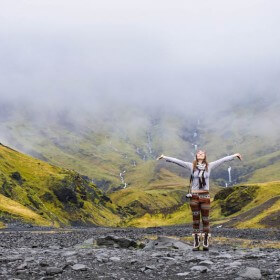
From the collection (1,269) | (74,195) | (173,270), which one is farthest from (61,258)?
(74,195)

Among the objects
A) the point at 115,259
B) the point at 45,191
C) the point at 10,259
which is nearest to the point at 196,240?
the point at 115,259

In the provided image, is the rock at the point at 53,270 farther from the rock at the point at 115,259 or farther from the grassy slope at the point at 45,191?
the grassy slope at the point at 45,191

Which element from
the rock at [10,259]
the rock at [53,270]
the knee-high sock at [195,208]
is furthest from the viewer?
the knee-high sock at [195,208]

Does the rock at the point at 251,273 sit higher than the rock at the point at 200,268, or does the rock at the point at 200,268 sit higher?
the rock at the point at 200,268


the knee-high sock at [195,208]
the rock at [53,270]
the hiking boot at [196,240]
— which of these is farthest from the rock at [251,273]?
the hiking boot at [196,240]

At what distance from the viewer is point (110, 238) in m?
25.9

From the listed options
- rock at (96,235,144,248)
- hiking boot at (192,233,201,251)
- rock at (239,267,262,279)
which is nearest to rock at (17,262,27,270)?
rock at (239,267,262,279)

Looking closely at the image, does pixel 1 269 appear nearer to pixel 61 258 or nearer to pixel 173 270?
pixel 61 258

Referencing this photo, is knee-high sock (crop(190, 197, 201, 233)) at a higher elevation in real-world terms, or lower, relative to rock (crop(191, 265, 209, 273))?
higher

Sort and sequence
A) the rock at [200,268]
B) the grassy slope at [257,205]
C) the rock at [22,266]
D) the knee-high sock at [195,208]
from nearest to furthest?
the rock at [200,268]
the rock at [22,266]
the knee-high sock at [195,208]
the grassy slope at [257,205]

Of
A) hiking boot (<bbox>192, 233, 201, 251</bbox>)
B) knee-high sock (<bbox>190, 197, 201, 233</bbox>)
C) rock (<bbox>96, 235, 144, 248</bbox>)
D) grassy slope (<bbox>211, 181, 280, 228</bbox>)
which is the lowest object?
hiking boot (<bbox>192, 233, 201, 251</bbox>)

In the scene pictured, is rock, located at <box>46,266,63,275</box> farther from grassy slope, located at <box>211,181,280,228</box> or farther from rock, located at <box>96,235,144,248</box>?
grassy slope, located at <box>211,181,280,228</box>

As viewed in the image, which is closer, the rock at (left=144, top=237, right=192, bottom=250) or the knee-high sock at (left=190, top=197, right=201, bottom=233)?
the knee-high sock at (left=190, top=197, right=201, bottom=233)

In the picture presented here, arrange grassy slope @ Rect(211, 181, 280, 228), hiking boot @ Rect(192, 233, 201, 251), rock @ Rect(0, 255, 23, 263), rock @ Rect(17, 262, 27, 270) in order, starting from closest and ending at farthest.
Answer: rock @ Rect(17, 262, 27, 270)
rock @ Rect(0, 255, 23, 263)
hiking boot @ Rect(192, 233, 201, 251)
grassy slope @ Rect(211, 181, 280, 228)
